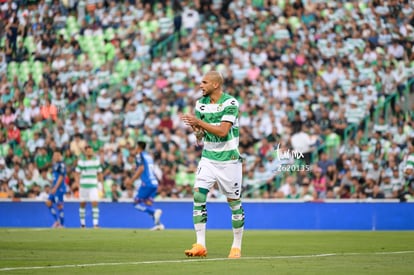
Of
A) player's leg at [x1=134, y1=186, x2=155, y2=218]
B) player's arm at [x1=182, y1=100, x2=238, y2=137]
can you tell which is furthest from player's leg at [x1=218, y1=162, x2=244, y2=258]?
player's leg at [x1=134, y1=186, x2=155, y2=218]

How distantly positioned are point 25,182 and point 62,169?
3.44 meters

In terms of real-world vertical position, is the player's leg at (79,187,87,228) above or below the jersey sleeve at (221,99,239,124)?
below

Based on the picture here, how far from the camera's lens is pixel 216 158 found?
45.8 ft

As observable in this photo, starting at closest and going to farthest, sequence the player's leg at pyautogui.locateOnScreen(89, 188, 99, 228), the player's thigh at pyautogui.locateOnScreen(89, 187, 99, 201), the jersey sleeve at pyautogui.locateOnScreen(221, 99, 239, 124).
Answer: the jersey sleeve at pyautogui.locateOnScreen(221, 99, 239, 124), the player's leg at pyautogui.locateOnScreen(89, 188, 99, 228), the player's thigh at pyautogui.locateOnScreen(89, 187, 99, 201)

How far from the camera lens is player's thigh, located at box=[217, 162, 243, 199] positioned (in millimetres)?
13906

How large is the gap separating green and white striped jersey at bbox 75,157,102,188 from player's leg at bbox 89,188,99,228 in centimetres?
18

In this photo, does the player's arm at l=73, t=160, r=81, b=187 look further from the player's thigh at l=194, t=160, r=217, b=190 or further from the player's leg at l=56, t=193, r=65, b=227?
the player's thigh at l=194, t=160, r=217, b=190

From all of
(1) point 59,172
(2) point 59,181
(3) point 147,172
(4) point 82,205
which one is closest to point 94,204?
(4) point 82,205

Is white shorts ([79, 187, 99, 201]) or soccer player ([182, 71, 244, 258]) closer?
soccer player ([182, 71, 244, 258])

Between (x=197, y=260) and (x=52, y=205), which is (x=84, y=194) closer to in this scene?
(x=52, y=205)

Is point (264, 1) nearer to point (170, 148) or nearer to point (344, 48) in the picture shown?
point (344, 48)

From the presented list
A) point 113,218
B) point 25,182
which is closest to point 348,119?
point 113,218

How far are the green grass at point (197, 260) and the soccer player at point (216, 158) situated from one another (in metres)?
0.45

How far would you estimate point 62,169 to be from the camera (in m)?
29.5
